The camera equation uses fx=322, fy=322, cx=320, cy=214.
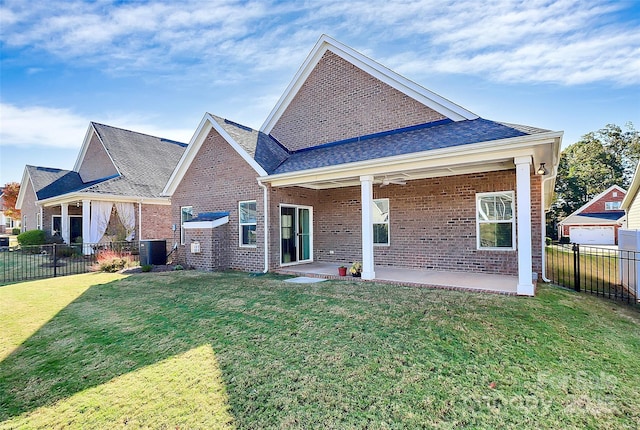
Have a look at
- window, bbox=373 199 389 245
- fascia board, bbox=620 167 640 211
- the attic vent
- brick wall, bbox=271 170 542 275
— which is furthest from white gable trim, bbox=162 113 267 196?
fascia board, bbox=620 167 640 211

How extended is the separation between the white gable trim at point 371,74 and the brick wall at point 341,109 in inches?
6.3

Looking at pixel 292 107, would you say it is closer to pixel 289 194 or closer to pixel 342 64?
pixel 342 64

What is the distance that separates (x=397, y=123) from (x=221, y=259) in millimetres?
8038

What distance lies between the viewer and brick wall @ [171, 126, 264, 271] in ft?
37.1

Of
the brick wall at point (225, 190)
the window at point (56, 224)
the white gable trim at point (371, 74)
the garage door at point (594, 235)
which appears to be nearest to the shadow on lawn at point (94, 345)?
the brick wall at point (225, 190)

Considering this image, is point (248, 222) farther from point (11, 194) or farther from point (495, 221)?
point (11, 194)

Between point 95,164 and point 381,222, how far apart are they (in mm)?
20148

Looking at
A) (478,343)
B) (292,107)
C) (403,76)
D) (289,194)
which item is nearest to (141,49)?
(292,107)

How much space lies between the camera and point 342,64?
41.4 ft

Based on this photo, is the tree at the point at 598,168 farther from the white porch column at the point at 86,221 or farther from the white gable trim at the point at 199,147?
the white porch column at the point at 86,221

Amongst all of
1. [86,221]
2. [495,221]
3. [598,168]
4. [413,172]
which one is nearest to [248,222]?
[413,172]

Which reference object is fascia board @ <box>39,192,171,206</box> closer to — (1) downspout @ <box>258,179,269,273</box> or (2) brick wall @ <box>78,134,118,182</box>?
(2) brick wall @ <box>78,134,118,182</box>

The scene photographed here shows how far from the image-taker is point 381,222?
11.6 metres

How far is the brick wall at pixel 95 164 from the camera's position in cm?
2042
